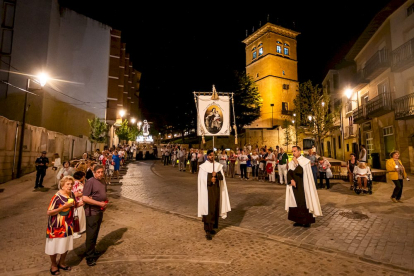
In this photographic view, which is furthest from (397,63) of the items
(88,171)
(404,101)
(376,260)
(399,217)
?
(88,171)

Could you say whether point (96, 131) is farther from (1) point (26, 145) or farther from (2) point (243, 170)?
(2) point (243, 170)

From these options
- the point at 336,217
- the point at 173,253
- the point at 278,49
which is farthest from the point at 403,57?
the point at 278,49

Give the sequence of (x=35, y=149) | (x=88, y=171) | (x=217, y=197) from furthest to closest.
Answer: (x=35, y=149) → (x=88, y=171) → (x=217, y=197)

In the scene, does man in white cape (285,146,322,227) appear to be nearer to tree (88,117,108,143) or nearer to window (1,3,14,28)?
tree (88,117,108,143)

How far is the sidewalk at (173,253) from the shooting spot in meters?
3.97

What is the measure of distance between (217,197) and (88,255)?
2.89m

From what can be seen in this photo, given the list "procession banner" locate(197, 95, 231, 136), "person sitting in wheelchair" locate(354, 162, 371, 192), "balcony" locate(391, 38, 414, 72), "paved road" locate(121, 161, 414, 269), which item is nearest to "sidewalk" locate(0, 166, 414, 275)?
"paved road" locate(121, 161, 414, 269)

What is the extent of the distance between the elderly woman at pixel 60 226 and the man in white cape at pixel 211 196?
2763 mm

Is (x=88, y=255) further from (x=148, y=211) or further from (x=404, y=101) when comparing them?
(x=404, y=101)

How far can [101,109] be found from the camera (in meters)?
34.4

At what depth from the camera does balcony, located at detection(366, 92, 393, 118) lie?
1842cm

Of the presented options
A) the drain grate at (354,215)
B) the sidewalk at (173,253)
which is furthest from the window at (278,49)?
the sidewalk at (173,253)

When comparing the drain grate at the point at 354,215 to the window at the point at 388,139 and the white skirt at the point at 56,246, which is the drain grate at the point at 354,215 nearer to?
the white skirt at the point at 56,246

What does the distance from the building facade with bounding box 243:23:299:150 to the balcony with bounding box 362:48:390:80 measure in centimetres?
2663
